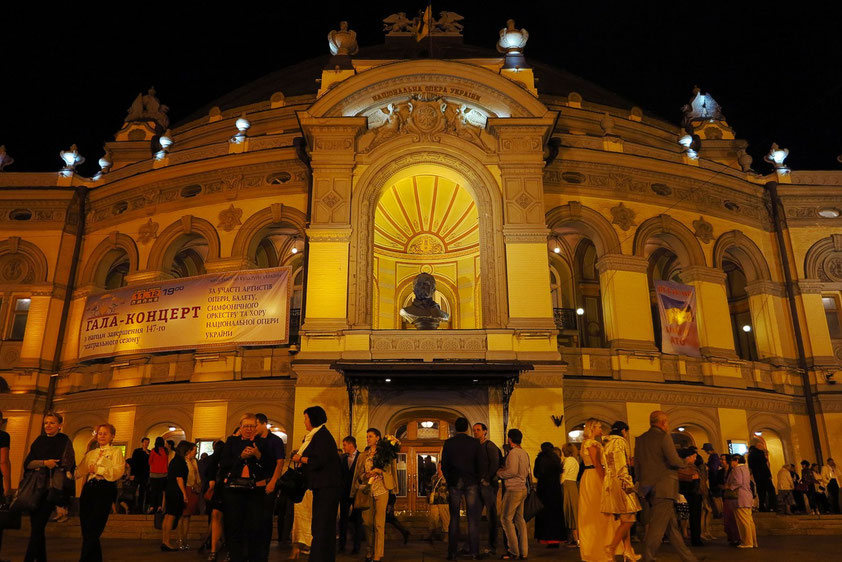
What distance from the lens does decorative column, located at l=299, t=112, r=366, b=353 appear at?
60.4ft

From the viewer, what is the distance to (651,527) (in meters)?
8.42

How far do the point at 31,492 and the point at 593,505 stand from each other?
692 cm

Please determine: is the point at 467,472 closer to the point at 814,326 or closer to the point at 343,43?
the point at 343,43

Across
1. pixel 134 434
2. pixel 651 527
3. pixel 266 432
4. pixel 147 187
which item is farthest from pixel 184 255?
pixel 651 527

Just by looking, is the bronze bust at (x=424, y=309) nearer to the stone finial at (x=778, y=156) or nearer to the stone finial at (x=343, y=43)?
the stone finial at (x=343, y=43)

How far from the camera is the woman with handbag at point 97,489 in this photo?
795 cm

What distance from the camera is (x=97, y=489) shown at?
8.09 metres

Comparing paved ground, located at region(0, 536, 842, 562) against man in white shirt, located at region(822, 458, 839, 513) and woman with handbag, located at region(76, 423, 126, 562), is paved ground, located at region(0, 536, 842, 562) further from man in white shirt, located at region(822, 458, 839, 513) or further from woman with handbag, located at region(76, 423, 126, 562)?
man in white shirt, located at region(822, 458, 839, 513)

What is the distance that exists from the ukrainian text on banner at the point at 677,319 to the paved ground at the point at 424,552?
28.7ft

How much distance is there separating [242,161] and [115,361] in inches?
317

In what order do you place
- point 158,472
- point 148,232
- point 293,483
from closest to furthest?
point 293,483 < point 158,472 < point 148,232

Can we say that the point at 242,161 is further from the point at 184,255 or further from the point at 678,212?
the point at 678,212

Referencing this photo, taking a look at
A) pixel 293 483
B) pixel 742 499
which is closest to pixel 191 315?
pixel 293 483

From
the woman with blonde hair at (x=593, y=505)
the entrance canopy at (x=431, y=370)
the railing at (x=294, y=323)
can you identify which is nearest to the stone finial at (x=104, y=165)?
the railing at (x=294, y=323)
